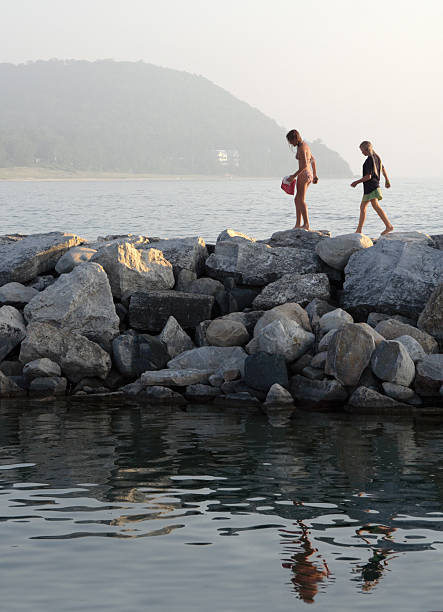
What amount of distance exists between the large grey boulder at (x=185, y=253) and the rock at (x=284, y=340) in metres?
2.83

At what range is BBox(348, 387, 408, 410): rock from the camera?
465 inches

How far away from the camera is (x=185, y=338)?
547 inches

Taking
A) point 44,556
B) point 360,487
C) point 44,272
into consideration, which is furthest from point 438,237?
point 44,556

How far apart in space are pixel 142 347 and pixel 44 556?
7.27 m

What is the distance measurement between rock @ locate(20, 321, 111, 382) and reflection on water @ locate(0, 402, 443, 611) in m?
1.72

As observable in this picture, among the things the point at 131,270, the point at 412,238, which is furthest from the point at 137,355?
the point at 412,238

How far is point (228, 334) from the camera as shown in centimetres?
1355

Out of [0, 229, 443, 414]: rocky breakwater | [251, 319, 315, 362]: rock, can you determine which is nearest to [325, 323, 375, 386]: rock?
[0, 229, 443, 414]: rocky breakwater

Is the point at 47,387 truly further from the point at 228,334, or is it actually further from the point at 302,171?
the point at 302,171

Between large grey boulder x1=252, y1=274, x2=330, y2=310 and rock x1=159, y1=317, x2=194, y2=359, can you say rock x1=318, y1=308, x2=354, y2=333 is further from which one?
rock x1=159, y1=317, x2=194, y2=359

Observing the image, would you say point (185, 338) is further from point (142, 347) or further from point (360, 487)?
point (360, 487)

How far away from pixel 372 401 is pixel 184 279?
452 centimetres

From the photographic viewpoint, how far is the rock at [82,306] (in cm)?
1394

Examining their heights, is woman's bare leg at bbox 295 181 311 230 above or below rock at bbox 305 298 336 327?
above
